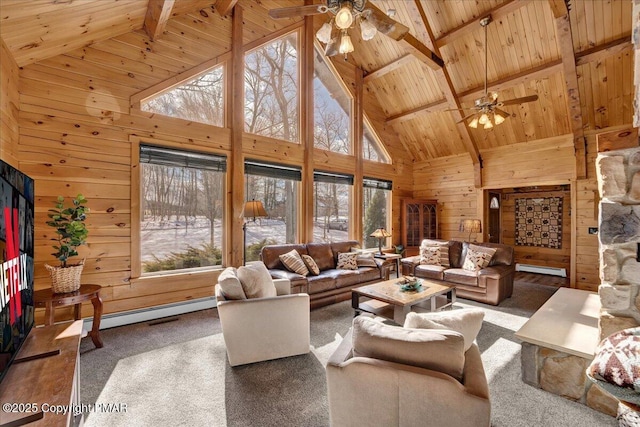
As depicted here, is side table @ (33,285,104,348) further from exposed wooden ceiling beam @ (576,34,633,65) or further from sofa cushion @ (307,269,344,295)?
exposed wooden ceiling beam @ (576,34,633,65)

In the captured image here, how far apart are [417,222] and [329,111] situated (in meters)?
3.42

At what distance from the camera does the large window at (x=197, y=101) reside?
3.89 m

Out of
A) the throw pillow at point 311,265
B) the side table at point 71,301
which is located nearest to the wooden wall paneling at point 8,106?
the side table at point 71,301

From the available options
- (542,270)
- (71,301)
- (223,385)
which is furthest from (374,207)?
(71,301)

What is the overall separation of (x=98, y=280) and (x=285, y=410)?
9.36ft

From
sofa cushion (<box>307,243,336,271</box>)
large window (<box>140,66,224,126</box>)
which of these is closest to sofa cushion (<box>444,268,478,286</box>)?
sofa cushion (<box>307,243,336,271</box>)

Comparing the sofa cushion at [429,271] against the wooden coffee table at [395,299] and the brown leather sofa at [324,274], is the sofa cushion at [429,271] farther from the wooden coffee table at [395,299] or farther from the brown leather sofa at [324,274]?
the wooden coffee table at [395,299]

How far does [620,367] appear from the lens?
1289 mm

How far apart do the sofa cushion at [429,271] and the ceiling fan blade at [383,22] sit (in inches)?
141

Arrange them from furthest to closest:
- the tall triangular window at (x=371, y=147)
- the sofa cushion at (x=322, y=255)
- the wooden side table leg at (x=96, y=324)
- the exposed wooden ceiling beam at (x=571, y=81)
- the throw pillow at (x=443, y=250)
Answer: the tall triangular window at (x=371, y=147)
the throw pillow at (x=443, y=250)
the sofa cushion at (x=322, y=255)
the exposed wooden ceiling beam at (x=571, y=81)
the wooden side table leg at (x=96, y=324)

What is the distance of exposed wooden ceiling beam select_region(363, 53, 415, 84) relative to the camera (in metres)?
5.46

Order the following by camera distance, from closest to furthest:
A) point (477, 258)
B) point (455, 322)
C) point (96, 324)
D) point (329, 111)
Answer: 1. point (455, 322)
2. point (96, 324)
3. point (477, 258)
4. point (329, 111)

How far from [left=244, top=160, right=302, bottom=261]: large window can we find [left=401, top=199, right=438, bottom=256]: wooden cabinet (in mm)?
3082

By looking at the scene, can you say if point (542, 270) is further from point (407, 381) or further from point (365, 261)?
point (407, 381)
